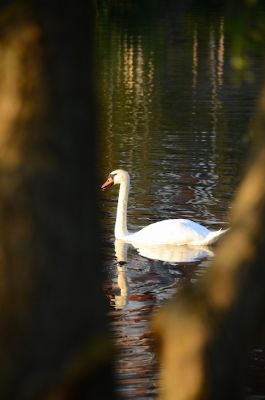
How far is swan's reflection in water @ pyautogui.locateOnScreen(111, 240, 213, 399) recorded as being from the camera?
8.66m

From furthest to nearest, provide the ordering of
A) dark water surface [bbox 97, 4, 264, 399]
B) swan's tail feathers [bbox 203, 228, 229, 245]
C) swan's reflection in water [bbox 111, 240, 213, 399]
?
swan's tail feathers [bbox 203, 228, 229, 245] < dark water surface [bbox 97, 4, 264, 399] < swan's reflection in water [bbox 111, 240, 213, 399]

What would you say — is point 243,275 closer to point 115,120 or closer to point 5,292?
point 5,292

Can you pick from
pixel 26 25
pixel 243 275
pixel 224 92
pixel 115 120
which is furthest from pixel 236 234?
pixel 224 92

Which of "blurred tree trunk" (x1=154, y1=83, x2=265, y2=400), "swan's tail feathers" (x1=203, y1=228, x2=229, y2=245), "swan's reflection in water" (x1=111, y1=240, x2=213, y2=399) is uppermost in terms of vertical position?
"blurred tree trunk" (x1=154, y1=83, x2=265, y2=400)

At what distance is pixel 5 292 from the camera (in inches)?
111

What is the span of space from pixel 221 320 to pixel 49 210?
54cm

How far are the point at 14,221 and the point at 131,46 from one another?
41668 mm

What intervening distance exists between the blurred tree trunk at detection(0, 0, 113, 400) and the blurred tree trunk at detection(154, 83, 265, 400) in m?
0.21

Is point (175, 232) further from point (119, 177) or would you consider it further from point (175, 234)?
point (119, 177)

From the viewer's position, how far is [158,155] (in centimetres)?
1962

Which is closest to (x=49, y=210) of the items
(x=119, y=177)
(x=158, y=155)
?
(x=119, y=177)

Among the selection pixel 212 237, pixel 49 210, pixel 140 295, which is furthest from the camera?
pixel 212 237

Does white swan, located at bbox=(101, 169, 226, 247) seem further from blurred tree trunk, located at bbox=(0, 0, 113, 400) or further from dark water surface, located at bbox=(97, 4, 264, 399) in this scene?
blurred tree trunk, located at bbox=(0, 0, 113, 400)

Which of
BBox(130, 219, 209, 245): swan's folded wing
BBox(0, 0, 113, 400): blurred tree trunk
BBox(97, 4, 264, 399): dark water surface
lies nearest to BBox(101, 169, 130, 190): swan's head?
BBox(97, 4, 264, 399): dark water surface
